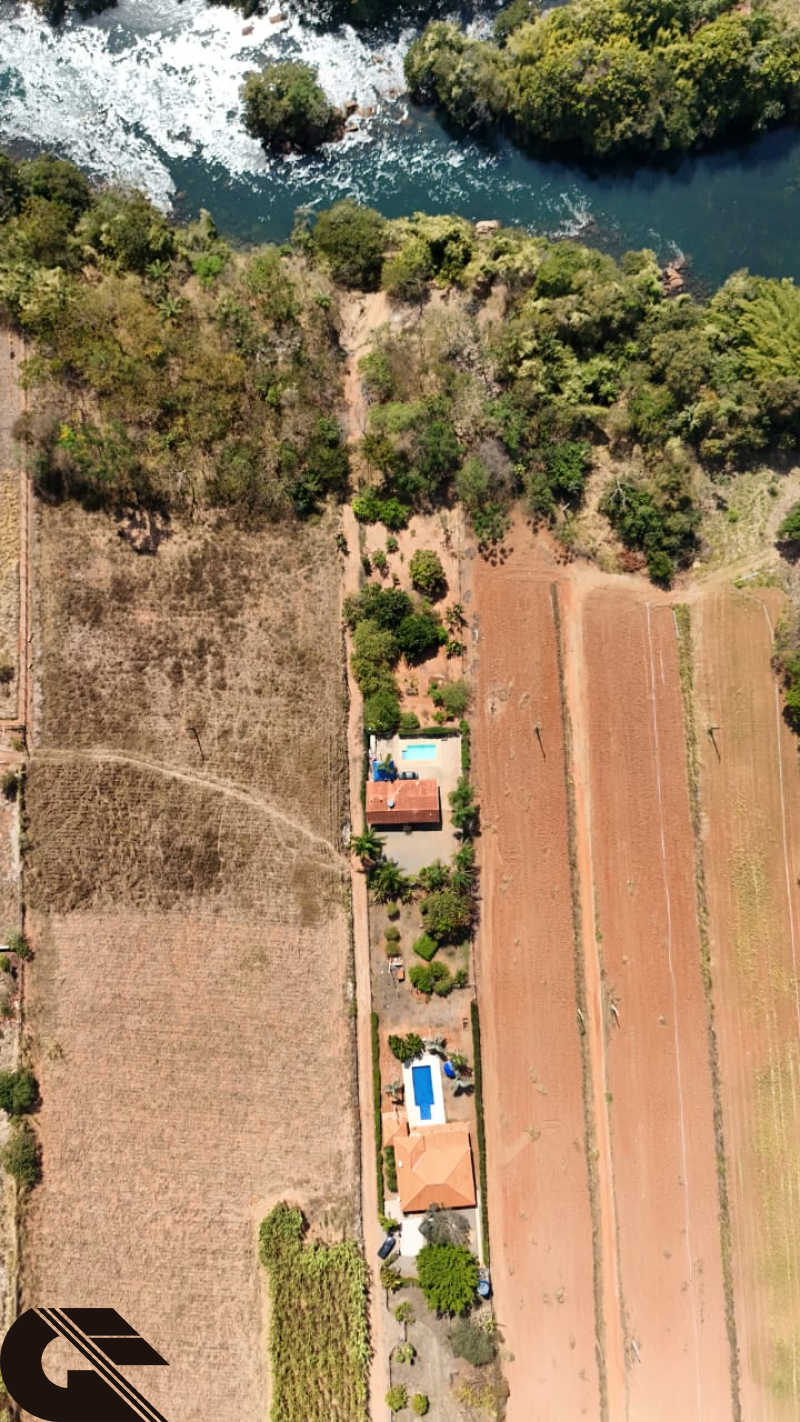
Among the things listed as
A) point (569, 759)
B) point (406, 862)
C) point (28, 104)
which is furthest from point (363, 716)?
point (28, 104)

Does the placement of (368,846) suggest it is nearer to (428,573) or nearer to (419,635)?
(419,635)

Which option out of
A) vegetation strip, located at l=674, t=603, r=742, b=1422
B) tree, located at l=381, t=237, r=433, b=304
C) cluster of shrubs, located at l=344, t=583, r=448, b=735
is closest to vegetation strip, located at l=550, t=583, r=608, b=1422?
vegetation strip, located at l=674, t=603, r=742, b=1422

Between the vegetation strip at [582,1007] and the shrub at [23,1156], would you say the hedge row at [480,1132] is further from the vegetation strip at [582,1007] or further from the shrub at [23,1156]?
the shrub at [23,1156]

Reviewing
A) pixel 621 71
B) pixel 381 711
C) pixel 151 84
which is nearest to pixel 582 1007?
pixel 381 711

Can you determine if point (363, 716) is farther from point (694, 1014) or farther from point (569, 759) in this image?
point (694, 1014)

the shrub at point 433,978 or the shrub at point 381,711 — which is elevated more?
the shrub at point 381,711

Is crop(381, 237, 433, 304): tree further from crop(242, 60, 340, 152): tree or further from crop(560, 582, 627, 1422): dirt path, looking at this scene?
crop(560, 582, 627, 1422): dirt path

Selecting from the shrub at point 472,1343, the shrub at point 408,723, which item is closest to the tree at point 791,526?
the shrub at point 408,723
